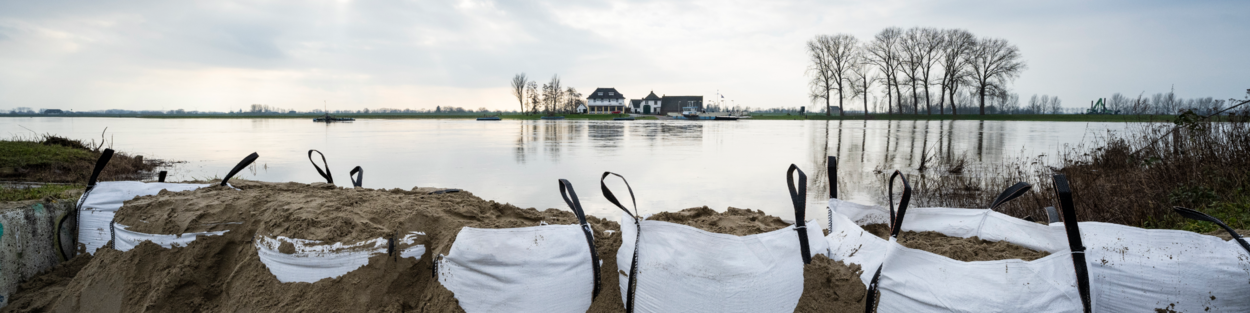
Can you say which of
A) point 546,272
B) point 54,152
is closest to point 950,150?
point 546,272

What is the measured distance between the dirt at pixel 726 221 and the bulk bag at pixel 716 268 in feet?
1.12

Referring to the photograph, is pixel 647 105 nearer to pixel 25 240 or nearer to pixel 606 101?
pixel 606 101

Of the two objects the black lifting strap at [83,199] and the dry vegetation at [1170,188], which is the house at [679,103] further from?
the black lifting strap at [83,199]

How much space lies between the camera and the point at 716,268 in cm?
175

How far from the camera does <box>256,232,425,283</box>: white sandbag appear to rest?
193 centimetres

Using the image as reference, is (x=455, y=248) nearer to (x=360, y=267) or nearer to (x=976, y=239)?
(x=360, y=267)

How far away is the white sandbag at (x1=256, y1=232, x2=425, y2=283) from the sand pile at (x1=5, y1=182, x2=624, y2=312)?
0.08ft

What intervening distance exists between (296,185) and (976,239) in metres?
3.57

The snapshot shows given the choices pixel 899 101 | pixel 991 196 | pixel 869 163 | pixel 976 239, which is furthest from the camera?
pixel 899 101

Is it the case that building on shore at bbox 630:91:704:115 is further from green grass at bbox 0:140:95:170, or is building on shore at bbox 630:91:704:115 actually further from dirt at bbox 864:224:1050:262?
dirt at bbox 864:224:1050:262

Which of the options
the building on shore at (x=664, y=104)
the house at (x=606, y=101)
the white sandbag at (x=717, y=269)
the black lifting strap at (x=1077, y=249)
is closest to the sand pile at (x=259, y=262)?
the white sandbag at (x=717, y=269)

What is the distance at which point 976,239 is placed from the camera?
210 centimetres

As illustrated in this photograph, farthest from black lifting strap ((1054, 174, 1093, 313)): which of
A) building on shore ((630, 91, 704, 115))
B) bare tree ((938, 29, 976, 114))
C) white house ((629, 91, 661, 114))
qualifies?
white house ((629, 91, 661, 114))

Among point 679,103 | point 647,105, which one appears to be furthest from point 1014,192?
point 647,105
